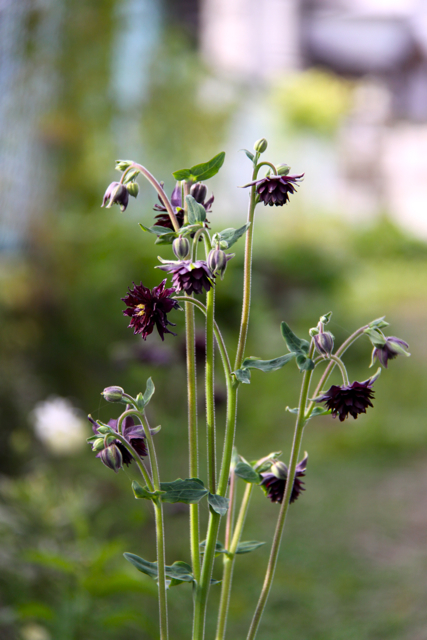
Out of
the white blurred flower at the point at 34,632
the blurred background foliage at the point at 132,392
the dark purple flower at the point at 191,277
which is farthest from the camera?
the blurred background foliage at the point at 132,392

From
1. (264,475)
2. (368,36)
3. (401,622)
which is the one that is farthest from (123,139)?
(368,36)

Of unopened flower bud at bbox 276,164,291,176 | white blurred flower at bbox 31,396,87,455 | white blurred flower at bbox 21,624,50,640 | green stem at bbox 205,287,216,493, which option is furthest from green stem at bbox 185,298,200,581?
white blurred flower at bbox 31,396,87,455

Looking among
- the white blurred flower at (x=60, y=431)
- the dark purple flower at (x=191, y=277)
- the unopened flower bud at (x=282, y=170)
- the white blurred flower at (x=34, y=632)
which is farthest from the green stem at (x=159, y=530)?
the white blurred flower at (x=60, y=431)

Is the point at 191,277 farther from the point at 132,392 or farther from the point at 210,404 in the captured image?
the point at 132,392

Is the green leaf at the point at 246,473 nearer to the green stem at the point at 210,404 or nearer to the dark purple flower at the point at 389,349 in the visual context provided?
the green stem at the point at 210,404

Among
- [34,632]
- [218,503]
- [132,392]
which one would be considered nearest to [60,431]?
[34,632]

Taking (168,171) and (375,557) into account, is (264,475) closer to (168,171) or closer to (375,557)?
(375,557)

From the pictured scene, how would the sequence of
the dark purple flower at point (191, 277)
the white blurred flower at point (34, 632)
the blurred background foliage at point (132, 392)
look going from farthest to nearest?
the blurred background foliage at point (132, 392)
the white blurred flower at point (34, 632)
the dark purple flower at point (191, 277)

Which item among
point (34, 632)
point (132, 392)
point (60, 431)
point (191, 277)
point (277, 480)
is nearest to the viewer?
point (191, 277)
